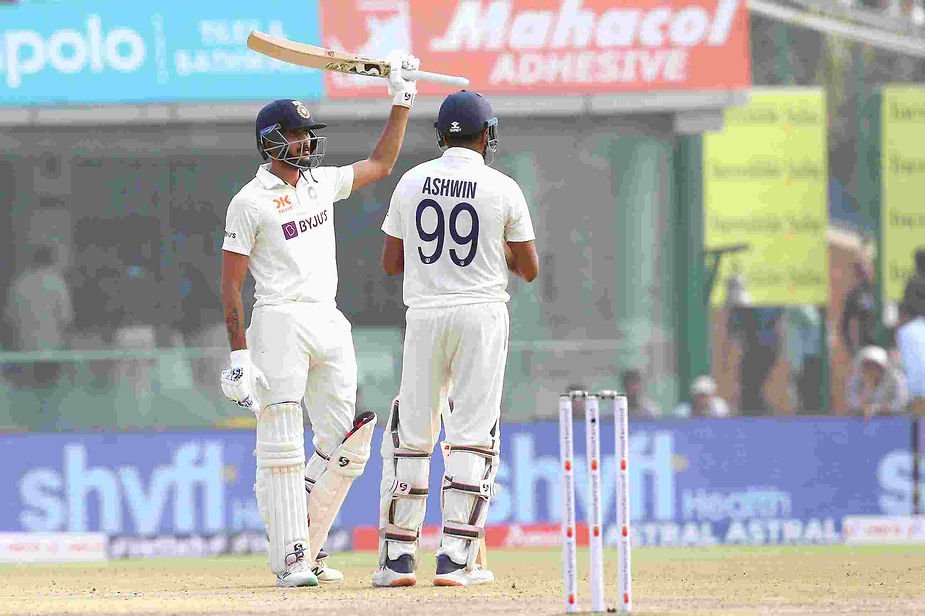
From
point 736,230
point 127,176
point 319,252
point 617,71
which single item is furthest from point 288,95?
point 319,252

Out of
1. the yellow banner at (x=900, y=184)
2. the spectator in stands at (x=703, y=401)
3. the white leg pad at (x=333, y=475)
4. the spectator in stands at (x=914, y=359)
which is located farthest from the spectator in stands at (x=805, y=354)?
the white leg pad at (x=333, y=475)

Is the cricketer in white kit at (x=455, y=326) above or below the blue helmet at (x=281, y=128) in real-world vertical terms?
below

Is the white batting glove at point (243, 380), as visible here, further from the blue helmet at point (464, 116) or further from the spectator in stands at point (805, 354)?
the spectator in stands at point (805, 354)

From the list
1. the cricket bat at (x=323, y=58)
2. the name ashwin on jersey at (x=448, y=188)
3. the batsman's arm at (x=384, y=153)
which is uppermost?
the cricket bat at (x=323, y=58)

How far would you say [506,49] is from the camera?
55.5 ft

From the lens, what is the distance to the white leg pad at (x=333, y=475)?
839 centimetres

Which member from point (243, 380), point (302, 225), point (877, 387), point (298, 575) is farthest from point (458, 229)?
point (877, 387)

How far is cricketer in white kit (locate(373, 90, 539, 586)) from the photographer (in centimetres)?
802

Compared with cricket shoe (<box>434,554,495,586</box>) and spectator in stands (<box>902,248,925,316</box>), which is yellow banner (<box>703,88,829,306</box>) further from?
cricket shoe (<box>434,554,495,586</box>)

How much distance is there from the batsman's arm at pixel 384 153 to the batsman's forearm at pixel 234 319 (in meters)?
0.89

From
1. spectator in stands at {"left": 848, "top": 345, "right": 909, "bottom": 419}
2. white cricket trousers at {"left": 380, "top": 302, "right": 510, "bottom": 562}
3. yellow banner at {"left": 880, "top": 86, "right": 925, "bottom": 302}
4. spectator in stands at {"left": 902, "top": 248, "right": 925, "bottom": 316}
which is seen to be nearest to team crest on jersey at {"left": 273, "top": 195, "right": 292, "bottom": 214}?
white cricket trousers at {"left": 380, "top": 302, "right": 510, "bottom": 562}

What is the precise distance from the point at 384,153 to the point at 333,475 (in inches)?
59.9

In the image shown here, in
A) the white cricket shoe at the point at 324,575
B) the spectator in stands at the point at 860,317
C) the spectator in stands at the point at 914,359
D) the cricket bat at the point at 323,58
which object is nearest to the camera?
the white cricket shoe at the point at 324,575

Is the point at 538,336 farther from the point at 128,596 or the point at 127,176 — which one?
the point at 128,596
